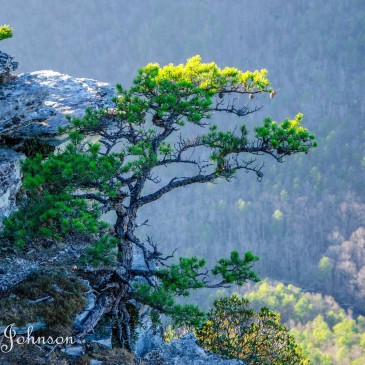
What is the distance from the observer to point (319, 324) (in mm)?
101812

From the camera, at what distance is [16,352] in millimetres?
13195

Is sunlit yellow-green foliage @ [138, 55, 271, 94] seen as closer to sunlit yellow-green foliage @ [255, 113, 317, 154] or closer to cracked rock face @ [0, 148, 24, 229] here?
sunlit yellow-green foliage @ [255, 113, 317, 154]

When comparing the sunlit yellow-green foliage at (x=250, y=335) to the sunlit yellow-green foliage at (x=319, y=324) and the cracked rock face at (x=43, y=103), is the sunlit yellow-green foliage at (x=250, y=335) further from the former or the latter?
the sunlit yellow-green foliage at (x=319, y=324)

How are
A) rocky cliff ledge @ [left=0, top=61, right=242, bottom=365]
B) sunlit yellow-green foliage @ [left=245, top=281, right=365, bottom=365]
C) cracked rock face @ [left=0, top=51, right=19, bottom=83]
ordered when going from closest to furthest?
rocky cliff ledge @ [left=0, top=61, right=242, bottom=365] < cracked rock face @ [left=0, top=51, right=19, bottom=83] < sunlit yellow-green foliage @ [left=245, top=281, right=365, bottom=365]

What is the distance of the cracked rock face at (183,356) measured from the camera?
16.2 meters

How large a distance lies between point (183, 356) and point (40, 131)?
7.28 m

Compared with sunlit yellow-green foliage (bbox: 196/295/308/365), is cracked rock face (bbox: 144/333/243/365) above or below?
below

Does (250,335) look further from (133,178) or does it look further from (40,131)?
(40,131)

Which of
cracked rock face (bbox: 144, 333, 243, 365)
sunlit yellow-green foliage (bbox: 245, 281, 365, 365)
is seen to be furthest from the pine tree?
sunlit yellow-green foliage (bbox: 245, 281, 365, 365)

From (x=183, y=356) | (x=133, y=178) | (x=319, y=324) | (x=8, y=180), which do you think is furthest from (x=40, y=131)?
(x=319, y=324)

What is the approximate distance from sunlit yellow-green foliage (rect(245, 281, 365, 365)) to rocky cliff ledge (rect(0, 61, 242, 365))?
74.8 meters

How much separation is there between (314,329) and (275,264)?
39539 mm

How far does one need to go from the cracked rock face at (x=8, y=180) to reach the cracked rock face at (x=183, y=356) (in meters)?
5.61

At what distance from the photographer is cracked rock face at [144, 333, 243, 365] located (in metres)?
16.2
